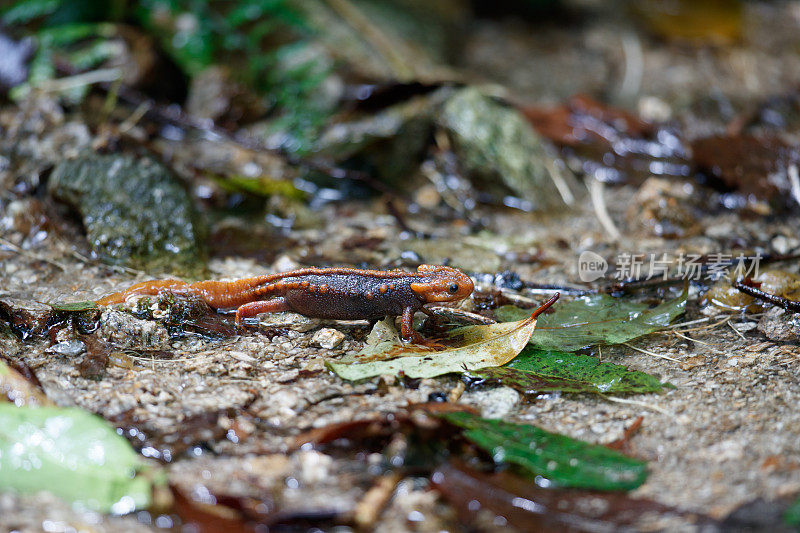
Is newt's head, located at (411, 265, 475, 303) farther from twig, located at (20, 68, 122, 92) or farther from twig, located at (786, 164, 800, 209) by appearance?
twig, located at (20, 68, 122, 92)

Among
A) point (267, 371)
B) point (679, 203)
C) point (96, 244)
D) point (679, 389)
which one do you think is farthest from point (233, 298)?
point (679, 203)

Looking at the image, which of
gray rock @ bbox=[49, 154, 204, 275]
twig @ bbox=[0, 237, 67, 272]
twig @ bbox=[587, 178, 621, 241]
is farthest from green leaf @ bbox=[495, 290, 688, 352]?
twig @ bbox=[0, 237, 67, 272]

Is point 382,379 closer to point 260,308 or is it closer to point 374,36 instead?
point 260,308

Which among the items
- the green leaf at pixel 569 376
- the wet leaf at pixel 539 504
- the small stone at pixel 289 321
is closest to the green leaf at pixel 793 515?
the wet leaf at pixel 539 504

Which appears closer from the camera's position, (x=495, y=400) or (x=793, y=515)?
(x=793, y=515)

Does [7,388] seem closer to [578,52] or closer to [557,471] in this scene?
[557,471]

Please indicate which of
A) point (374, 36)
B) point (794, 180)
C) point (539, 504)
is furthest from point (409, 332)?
point (374, 36)
